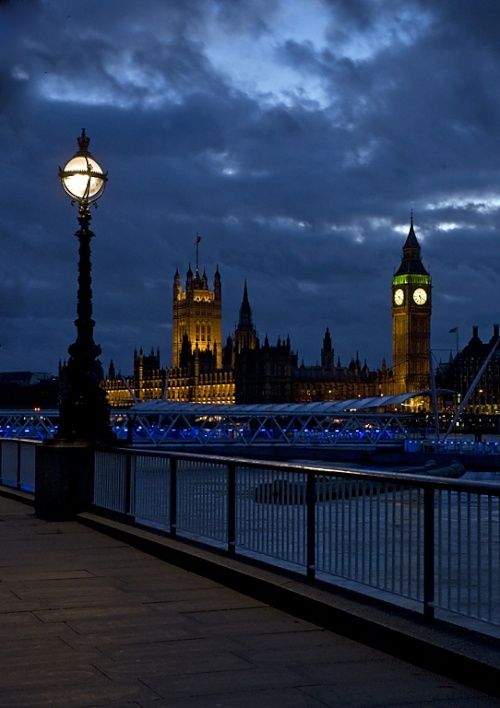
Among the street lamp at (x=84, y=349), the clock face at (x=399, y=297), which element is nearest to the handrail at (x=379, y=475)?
the street lamp at (x=84, y=349)

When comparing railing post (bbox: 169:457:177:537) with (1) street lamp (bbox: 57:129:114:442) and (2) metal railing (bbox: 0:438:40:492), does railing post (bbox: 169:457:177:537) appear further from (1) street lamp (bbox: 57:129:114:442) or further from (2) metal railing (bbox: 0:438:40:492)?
(2) metal railing (bbox: 0:438:40:492)

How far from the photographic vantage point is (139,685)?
18.9ft

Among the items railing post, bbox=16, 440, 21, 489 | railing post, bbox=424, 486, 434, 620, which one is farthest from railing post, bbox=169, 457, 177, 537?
railing post, bbox=16, 440, 21, 489

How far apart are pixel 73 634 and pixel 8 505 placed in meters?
9.55

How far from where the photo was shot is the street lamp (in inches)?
567

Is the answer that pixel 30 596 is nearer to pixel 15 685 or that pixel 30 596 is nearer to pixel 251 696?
pixel 15 685

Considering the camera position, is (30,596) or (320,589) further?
(30,596)

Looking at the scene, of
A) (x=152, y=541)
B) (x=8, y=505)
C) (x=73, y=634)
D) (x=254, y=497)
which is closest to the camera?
(x=73, y=634)

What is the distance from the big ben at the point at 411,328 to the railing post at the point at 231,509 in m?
182

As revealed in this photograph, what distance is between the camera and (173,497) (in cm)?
1077

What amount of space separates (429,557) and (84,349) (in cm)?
875

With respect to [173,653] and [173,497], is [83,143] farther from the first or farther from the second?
[173,653]

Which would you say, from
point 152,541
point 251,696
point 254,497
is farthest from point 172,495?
point 251,696

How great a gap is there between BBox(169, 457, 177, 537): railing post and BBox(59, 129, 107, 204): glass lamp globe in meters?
5.19
